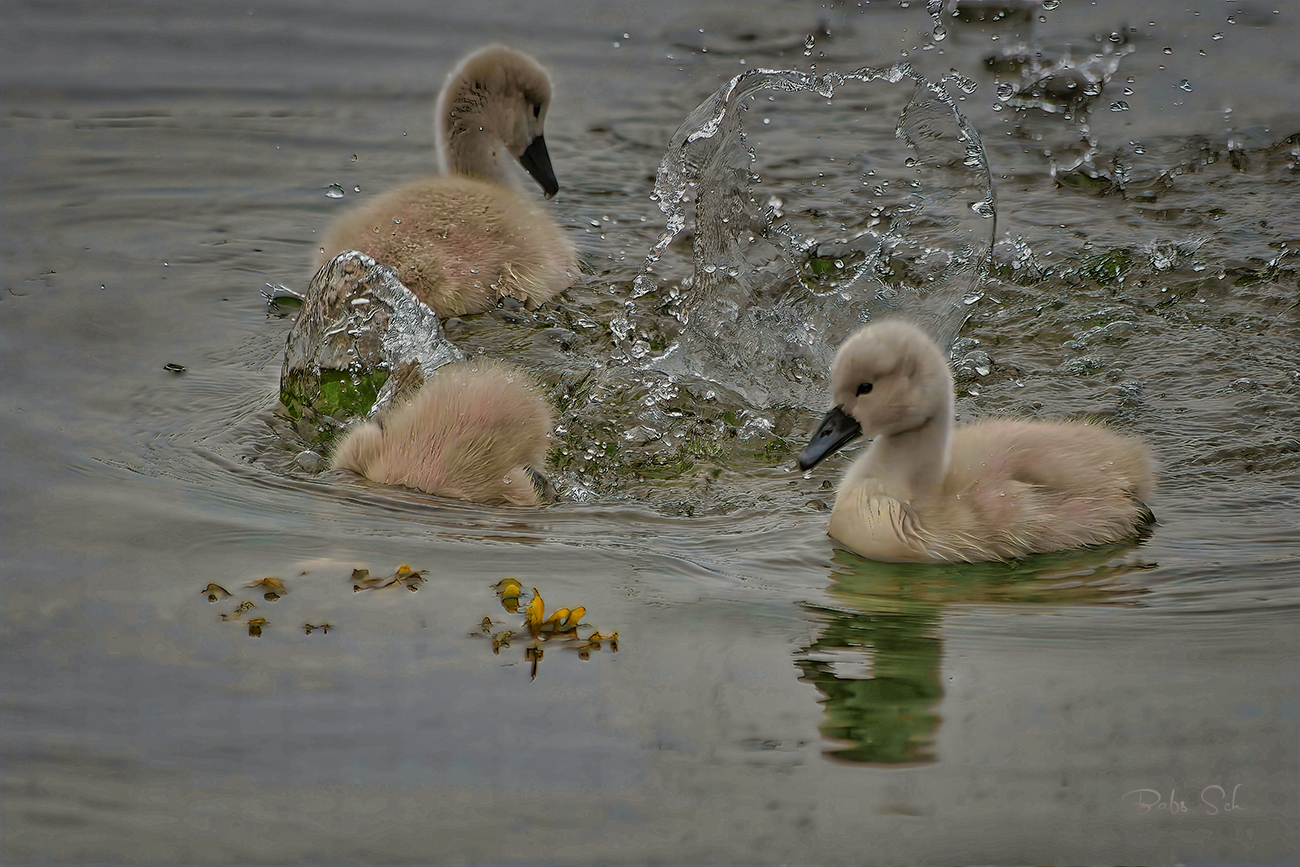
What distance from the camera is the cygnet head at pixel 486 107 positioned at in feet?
20.4

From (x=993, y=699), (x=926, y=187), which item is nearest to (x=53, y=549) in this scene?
(x=993, y=699)

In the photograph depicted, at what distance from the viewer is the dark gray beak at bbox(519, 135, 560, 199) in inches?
255

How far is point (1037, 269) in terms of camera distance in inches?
237


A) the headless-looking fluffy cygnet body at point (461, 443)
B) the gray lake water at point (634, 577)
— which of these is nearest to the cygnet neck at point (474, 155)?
the gray lake water at point (634, 577)

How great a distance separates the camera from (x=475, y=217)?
563 cm

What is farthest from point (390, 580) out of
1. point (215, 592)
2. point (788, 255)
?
point (788, 255)

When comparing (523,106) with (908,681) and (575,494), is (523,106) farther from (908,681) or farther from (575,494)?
(908,681)

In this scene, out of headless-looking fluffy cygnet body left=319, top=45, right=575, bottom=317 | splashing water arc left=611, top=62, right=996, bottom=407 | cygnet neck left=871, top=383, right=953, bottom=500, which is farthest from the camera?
headless-looking fluffy cygnet body left=319, top=45, right=575, bottom=317

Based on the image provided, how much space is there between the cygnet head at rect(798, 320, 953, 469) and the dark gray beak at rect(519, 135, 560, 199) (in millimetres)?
2808

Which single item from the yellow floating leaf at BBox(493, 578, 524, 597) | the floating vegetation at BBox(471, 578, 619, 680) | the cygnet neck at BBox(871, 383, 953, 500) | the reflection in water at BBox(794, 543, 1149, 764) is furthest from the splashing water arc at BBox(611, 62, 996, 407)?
the floating vegetation at BBox(471, 578, 619, 680)

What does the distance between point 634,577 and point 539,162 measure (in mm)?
3270

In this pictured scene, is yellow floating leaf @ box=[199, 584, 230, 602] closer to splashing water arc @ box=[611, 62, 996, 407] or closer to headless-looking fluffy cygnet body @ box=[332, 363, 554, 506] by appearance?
headless-looking fluffy cygnet body @ box=[332, 363, 554, 506]

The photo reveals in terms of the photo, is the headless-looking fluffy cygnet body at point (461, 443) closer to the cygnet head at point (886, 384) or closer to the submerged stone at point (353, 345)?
the submerged stone at point (353, 345)

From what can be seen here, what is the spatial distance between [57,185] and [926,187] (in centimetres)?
401
